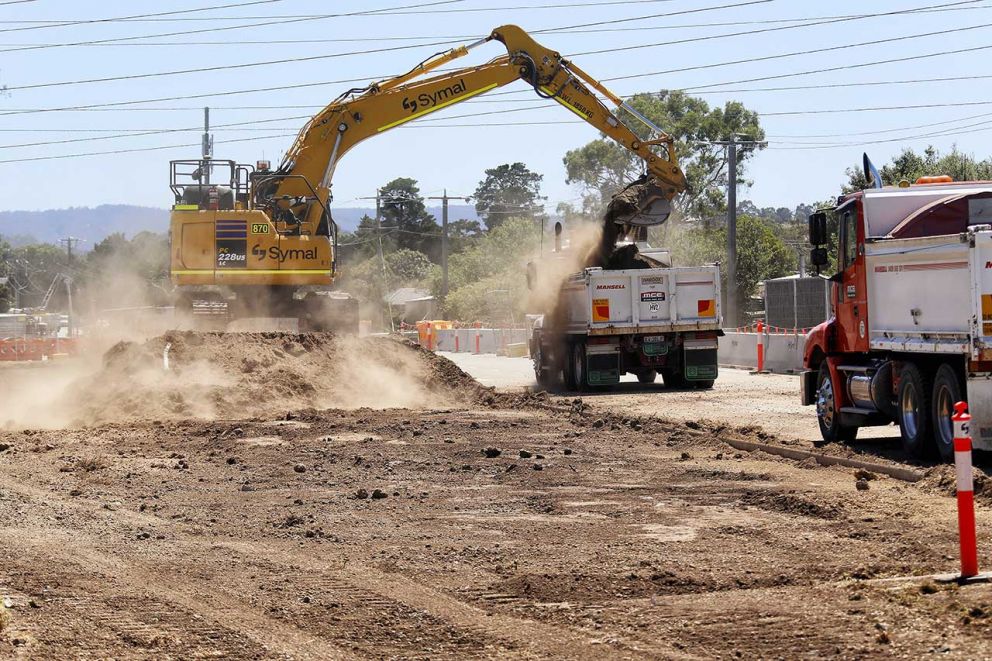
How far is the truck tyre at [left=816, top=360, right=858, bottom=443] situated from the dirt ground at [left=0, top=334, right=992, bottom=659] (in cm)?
58

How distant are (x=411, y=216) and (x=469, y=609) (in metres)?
129

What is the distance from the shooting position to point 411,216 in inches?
5359

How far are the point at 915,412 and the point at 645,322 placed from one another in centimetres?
1285

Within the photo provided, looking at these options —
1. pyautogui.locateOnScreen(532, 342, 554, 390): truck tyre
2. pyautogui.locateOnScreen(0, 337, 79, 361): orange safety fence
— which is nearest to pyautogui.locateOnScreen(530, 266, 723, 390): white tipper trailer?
pyautogui.locateOnScreen(532, 342, 554, 390): truck tyre

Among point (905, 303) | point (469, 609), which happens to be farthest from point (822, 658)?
point (905, 303)

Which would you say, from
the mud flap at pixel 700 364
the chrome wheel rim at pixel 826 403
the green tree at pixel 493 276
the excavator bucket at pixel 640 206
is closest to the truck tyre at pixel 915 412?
the chrome wheel rim at pixel 826 403

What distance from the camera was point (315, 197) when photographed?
87.0 feet

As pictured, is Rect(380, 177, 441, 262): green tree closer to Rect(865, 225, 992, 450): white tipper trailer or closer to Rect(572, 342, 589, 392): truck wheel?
Rect(572, 342, 589, 392): truck wheel

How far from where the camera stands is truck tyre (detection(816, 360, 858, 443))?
658 inches

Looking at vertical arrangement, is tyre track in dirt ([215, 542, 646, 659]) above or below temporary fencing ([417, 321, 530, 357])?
below

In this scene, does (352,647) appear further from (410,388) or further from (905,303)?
(410,388)

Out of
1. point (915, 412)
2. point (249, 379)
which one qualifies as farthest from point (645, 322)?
point (915, 412)

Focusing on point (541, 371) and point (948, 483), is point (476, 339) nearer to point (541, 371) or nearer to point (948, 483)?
point (541, 371)

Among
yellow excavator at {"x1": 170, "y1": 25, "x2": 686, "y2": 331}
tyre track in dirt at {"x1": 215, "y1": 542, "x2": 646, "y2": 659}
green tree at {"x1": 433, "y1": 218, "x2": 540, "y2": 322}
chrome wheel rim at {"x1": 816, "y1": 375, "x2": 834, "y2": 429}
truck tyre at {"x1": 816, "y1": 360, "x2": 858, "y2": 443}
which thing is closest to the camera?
tyre track in dirt at {"x1": 215, "y1": 542, "x2": 646, "y2": 659}
